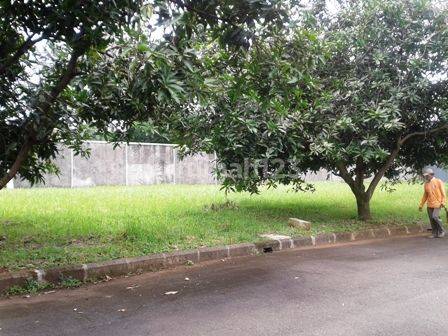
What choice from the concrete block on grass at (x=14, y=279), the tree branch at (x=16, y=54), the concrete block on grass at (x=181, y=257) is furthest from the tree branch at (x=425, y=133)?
the concrete block on grass at (x=14, y=279)

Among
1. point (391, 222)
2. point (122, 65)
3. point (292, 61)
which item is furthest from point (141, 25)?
point (391, 222)

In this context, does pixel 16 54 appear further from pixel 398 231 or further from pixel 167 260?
pixel 398 231

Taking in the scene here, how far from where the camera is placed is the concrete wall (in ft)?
57.3

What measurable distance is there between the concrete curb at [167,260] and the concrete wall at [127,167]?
855 cm

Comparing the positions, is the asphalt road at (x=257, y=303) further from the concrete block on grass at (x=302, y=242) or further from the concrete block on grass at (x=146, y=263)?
the concrete block on grass at (x=302, y=242)

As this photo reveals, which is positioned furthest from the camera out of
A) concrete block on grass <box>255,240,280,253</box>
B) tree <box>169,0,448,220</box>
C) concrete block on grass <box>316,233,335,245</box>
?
concrete block on grass <box>316,233,335,245</box>

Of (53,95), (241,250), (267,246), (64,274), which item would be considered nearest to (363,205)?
(267,246)

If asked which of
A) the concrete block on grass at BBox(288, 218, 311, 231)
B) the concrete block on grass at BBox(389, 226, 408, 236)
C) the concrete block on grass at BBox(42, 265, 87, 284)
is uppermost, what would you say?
the concrete block on grass at BBox(288, 218, 311, 231)

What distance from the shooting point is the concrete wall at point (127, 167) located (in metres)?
17.5

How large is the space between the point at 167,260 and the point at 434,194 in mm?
6195

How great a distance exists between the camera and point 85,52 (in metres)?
4.66

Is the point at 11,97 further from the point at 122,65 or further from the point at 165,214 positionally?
the point at 165,214

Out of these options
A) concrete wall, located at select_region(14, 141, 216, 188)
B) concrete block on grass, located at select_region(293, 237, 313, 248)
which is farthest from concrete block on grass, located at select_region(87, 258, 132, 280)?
concrete wall, located at select_region(14, 141, 216, 188)

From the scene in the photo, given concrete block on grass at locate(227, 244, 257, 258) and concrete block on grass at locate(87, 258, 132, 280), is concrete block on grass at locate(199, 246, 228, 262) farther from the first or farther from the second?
concrete block on grass at locate(87, 258, 132, 280)
